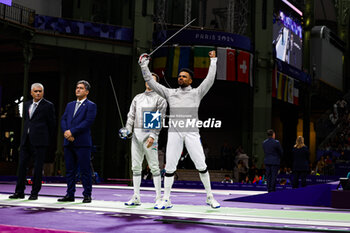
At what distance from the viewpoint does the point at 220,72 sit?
2508 centimetres

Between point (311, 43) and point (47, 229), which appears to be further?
point (311, 43)

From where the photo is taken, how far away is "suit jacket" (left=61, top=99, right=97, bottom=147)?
26.6ft

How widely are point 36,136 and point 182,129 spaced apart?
104 inches

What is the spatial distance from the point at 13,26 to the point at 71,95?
17.1ft

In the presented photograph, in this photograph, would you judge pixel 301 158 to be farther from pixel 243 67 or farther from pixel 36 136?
pixel 243 67

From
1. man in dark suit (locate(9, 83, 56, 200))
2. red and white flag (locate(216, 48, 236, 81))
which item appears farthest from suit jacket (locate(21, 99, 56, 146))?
red and white flag (locate(216, 48, 236, 81))

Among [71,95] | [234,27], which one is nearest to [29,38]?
[71,95]

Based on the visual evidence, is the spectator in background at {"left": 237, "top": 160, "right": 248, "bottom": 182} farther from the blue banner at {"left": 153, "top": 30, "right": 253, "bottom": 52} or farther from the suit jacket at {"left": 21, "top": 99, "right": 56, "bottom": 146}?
the suit jacket at {"left": 21, "top": 99, "right": 56, "bottom": 146}

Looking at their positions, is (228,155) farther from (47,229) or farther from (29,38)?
(47,229)

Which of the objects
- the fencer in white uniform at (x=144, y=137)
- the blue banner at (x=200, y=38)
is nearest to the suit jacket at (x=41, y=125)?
the fencer in white uniform at (x=144, y=137)

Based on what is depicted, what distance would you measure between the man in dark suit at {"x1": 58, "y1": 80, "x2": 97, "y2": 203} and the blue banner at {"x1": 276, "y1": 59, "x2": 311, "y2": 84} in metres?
22.0

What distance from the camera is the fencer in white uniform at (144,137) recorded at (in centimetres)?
767

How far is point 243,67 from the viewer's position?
25.7 m

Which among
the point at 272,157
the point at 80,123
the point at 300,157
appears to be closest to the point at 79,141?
the point at 80,123
